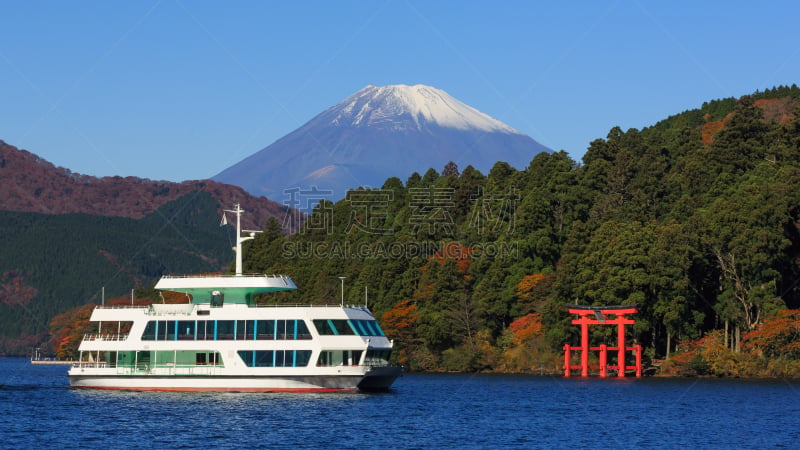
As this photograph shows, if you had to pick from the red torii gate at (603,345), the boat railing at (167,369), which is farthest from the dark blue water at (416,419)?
the red torii gate at (603,345)

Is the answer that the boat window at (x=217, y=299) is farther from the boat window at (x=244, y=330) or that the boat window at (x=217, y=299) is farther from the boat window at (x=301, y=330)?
the boat window at (x=301, y=330)

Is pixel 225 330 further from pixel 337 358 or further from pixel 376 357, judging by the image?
pixel 376 357

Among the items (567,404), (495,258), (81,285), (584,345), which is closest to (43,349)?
(81,285)

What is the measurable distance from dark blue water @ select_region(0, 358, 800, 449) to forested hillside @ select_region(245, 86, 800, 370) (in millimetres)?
10350

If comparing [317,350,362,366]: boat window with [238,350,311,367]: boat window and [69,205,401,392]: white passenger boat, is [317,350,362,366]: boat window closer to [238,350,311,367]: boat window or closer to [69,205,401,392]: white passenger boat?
[69,205,401,392]: white passenger boat

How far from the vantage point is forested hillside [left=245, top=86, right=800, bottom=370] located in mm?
62219

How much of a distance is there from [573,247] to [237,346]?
29155 mm

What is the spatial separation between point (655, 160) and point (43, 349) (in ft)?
321

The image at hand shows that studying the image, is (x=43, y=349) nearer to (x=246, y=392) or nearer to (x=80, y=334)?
(x=80, y=334)

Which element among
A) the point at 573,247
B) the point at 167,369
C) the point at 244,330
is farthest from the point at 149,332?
the point at 573,247

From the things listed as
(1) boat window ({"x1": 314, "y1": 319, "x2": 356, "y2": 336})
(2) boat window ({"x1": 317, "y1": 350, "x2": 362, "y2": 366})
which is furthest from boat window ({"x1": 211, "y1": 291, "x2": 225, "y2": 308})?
(2) boat window ({"x1": 317, "y1": 350, "x2": 362, "y2": 366})

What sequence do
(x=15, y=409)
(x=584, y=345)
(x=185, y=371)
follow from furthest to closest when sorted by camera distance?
1. (x=584, y=345)
2. (x=185, y=371)
3. (x=15, y=409)

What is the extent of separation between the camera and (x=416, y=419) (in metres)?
39.1

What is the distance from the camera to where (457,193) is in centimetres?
9506
